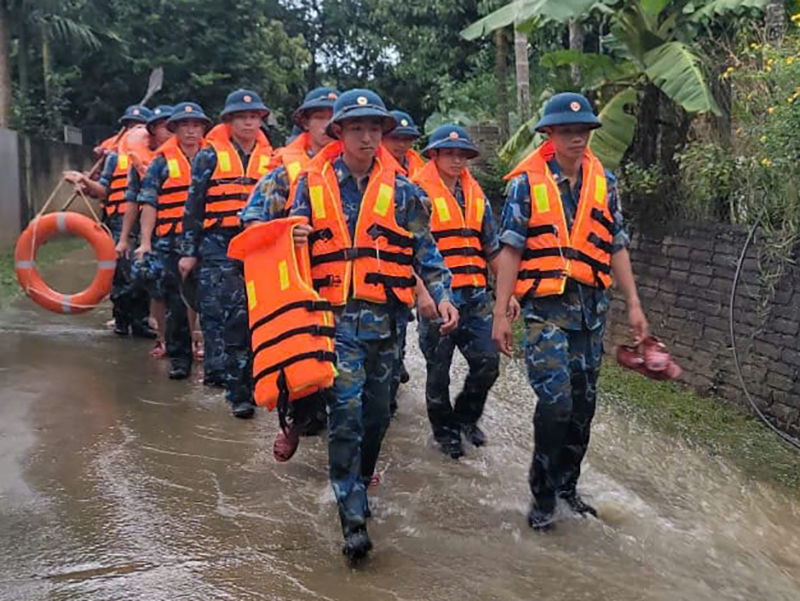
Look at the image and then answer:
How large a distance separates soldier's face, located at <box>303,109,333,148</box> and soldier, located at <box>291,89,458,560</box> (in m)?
1.29

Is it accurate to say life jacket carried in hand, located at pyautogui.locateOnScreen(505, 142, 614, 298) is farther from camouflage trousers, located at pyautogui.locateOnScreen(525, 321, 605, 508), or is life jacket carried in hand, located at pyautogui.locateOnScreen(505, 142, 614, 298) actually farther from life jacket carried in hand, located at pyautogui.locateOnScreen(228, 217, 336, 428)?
life jacket carried in hand, located at pyautogui.locateOnScreen(228, 217, 336, 428)

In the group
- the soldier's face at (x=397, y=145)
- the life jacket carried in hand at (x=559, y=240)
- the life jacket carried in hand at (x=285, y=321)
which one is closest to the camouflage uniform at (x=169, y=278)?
the soldier's face at (x=397, y=145)

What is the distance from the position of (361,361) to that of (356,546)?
82 centimetres

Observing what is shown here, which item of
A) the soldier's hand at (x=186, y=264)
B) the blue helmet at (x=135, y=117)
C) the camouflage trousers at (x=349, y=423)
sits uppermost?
the blue helmet at (x=135, y=117)

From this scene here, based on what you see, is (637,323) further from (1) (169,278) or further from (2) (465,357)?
(1) (169,278)

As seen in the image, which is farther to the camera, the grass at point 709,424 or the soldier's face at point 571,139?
the grass at point 709,424

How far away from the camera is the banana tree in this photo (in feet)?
25.7

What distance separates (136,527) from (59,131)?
17.2m

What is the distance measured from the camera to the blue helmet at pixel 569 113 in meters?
4.59

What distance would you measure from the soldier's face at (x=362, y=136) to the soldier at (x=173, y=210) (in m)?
3.04

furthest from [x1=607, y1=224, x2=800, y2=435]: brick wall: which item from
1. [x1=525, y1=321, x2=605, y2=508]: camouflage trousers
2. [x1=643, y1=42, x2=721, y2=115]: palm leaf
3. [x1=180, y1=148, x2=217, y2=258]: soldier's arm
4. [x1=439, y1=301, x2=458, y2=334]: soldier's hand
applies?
[x1=180, y1=148, x2=217, y2=258]: soldier's arm

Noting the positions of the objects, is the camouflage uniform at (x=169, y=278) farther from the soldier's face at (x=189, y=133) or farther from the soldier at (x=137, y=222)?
the soldier's face at (x=189, y=133)

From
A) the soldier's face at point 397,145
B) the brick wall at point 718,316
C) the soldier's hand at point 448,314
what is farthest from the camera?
the soldier's face at point 397,145

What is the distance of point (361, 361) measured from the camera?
171 inches
